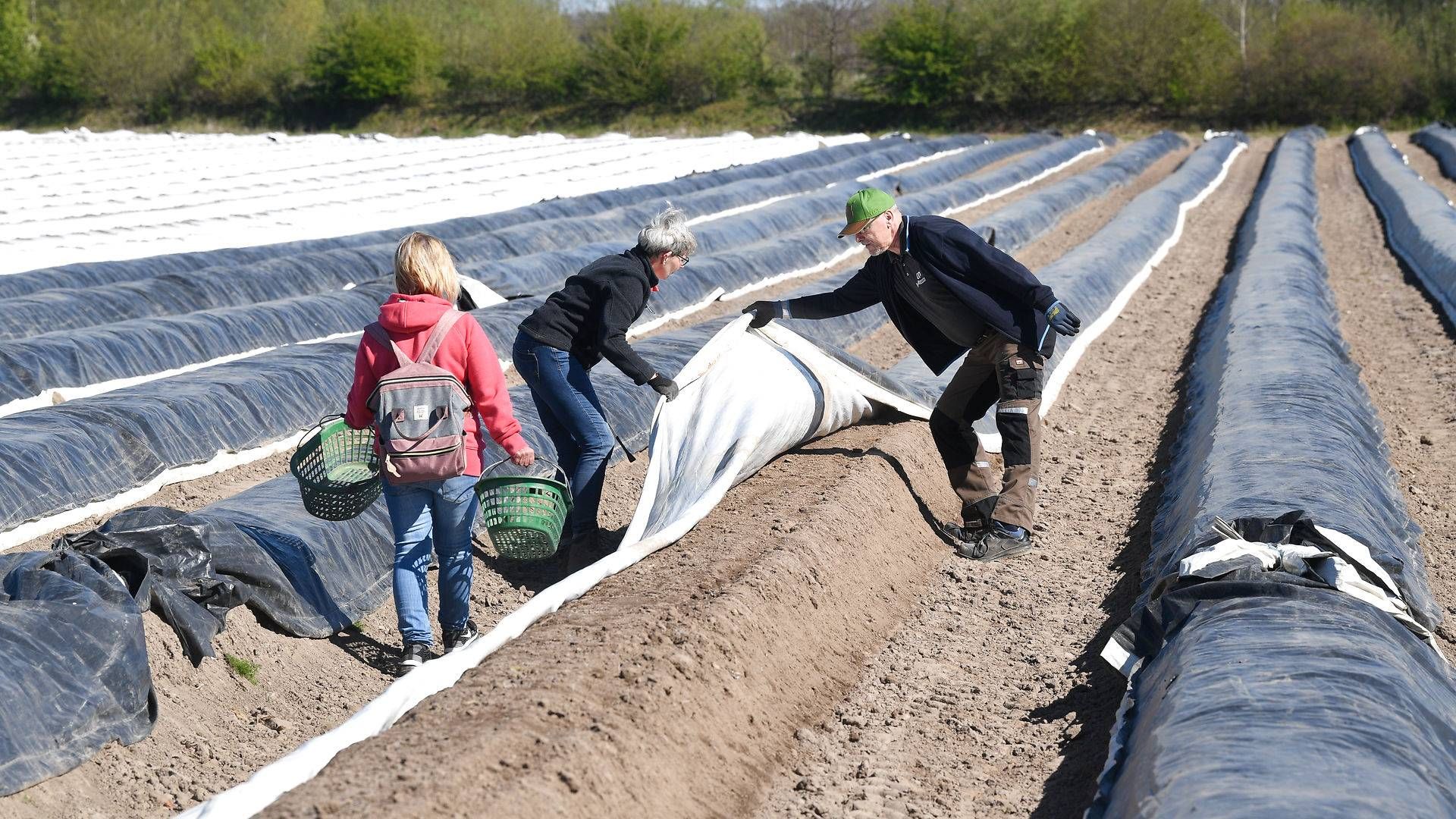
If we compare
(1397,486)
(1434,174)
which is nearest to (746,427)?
(1397,486)

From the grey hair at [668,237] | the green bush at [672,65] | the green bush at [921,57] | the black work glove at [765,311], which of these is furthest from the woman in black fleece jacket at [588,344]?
the green bush at [672,65]

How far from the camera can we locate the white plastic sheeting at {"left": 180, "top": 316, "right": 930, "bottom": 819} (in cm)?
470

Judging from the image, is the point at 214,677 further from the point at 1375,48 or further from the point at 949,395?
the point at 1375,48

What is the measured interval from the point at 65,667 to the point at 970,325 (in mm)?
3277

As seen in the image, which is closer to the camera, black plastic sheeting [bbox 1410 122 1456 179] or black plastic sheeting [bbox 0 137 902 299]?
black plastic sheeting [bbox 0 137 902 299]

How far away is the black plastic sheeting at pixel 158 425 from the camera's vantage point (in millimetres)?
5469

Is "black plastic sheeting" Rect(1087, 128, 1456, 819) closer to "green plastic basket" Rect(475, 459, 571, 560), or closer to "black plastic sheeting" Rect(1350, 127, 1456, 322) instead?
"green plastic basket" Rect(475, 459, 571, 560)

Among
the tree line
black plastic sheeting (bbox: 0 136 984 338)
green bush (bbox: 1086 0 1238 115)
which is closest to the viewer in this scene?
black plastic sheeting (bbox: 0 136 984 338)

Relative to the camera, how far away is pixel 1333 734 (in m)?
2.73

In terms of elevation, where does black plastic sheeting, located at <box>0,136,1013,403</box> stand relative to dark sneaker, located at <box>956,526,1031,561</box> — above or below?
below

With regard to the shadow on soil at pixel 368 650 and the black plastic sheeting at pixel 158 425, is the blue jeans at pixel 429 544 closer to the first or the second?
the shadow on soil at pixel 368 650

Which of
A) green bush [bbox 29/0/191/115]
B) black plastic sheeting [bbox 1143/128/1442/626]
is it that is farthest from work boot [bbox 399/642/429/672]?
green bush [bbox 29/0/191/115]

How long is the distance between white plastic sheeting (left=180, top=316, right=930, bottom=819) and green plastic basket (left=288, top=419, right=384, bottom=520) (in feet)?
2.38

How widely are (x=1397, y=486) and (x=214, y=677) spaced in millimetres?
4884
